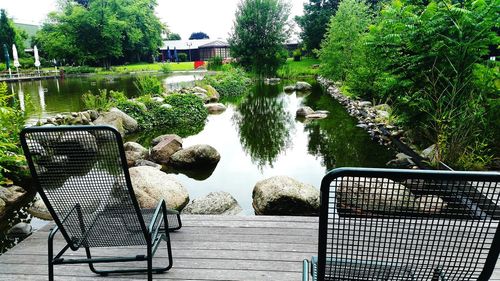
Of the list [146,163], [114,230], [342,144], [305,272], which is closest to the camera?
[305,272]

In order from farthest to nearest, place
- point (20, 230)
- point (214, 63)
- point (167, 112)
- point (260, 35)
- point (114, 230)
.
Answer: point (214, 63)
point (260, 35)
point (167, 112)
point (20, 230)
point (114, 230)

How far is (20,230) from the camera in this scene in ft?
12.8

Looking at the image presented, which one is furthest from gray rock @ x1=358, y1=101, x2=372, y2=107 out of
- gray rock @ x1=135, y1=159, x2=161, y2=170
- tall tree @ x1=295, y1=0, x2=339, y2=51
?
tall tree @ x1=295, y1=0, x2=339, y2=51

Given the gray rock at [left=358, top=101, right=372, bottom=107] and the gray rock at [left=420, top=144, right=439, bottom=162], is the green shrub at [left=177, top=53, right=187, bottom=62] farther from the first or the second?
the gray rock at [left=420, top=144, right=439, bottom=162]

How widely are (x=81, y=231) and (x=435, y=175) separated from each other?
1803mm

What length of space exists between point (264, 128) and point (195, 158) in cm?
366

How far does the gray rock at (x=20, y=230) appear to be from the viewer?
386 cm

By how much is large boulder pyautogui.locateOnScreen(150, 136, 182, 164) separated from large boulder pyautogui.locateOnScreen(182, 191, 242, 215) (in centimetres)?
255

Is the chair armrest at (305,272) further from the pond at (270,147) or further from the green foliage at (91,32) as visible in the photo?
the green foliage at (91,32)

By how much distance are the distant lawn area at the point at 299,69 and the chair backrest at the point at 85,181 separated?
28225mm

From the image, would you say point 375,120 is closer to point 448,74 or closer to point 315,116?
point 315,116

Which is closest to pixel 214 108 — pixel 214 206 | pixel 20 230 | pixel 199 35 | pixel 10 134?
pixel 10 134

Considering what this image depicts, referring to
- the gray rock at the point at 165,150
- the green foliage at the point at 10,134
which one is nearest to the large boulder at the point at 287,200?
the gray rock at the point at 165,150

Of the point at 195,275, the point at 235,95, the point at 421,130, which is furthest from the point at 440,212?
the point at 235,95
